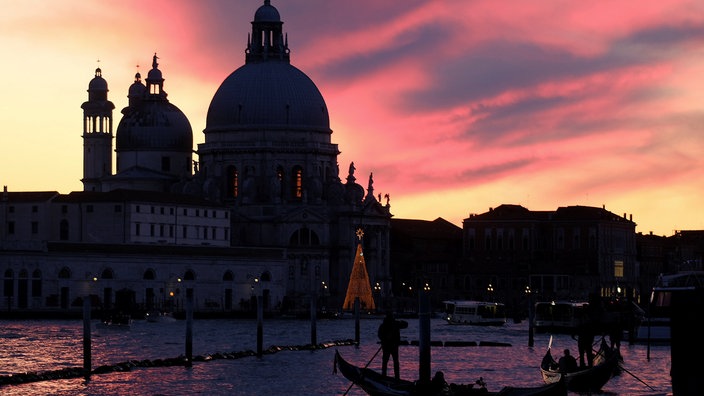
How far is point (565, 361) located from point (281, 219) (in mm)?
108799

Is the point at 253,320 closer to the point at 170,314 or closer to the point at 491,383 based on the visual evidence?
the point at 170,314

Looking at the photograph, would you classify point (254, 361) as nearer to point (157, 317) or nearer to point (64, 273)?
point (157, 317)

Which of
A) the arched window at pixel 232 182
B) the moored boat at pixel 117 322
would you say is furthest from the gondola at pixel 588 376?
the arched window at pixel 232 182

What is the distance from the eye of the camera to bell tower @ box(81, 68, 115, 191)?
523 feet

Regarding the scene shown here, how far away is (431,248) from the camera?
6845 inches

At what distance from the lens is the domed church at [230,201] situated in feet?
421

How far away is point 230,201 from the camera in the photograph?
153375 mm

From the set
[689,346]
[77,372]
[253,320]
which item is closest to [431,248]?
[253,320]

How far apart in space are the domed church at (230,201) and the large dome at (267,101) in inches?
3.5

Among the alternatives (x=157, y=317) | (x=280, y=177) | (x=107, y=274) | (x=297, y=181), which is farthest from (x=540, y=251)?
(x=157, y=317)

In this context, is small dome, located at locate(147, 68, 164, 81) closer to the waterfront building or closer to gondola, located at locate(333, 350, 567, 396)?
the waterfront building

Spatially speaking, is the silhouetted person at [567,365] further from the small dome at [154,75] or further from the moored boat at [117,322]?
the small dome at [154,75]

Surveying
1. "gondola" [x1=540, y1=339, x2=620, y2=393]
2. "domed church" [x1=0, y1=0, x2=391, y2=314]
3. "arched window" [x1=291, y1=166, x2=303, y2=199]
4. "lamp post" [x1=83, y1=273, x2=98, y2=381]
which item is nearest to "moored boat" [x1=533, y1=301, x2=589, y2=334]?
"domed church" [x1=0, y1=0, x2=391, y2=314]

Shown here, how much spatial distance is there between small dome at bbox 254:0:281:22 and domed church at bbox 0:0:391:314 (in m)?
0.13
